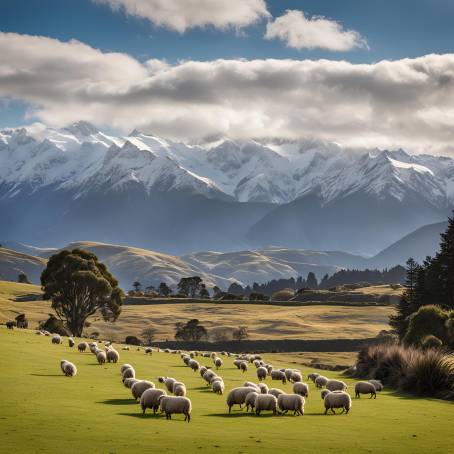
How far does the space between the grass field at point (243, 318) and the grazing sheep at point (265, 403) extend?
8726 centimetres

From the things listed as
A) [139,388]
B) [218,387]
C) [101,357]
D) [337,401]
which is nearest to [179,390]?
[139,388]

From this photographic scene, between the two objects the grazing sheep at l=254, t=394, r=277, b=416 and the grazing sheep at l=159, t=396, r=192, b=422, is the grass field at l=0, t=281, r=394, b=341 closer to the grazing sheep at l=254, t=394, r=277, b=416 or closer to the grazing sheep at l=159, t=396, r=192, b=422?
the grazing sheep at l=254, t=394, r=277, b=416

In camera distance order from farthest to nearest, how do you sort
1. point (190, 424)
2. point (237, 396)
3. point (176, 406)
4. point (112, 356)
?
point (112, 356) → point (237, 396) → point (176, 406) → point (190, 424)

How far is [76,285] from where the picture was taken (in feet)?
320

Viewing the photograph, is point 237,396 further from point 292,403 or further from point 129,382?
point 129,382

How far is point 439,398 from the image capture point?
40.9 metres

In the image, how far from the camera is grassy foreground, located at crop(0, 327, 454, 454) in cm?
2330

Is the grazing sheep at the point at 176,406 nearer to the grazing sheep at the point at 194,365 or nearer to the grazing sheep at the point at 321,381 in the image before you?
the grazing sheep at the point at 321,381

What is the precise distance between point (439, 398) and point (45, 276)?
2703 inches

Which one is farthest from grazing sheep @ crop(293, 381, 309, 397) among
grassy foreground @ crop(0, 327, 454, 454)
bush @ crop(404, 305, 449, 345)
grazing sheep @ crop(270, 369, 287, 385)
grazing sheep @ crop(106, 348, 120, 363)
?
bush @ crop(404, 305, 449, 345)

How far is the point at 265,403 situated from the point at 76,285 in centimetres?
6926

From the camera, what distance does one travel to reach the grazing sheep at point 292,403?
31.9 meters

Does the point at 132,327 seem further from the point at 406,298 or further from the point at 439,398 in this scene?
the point at 439,398

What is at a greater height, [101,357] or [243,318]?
[243,318]
